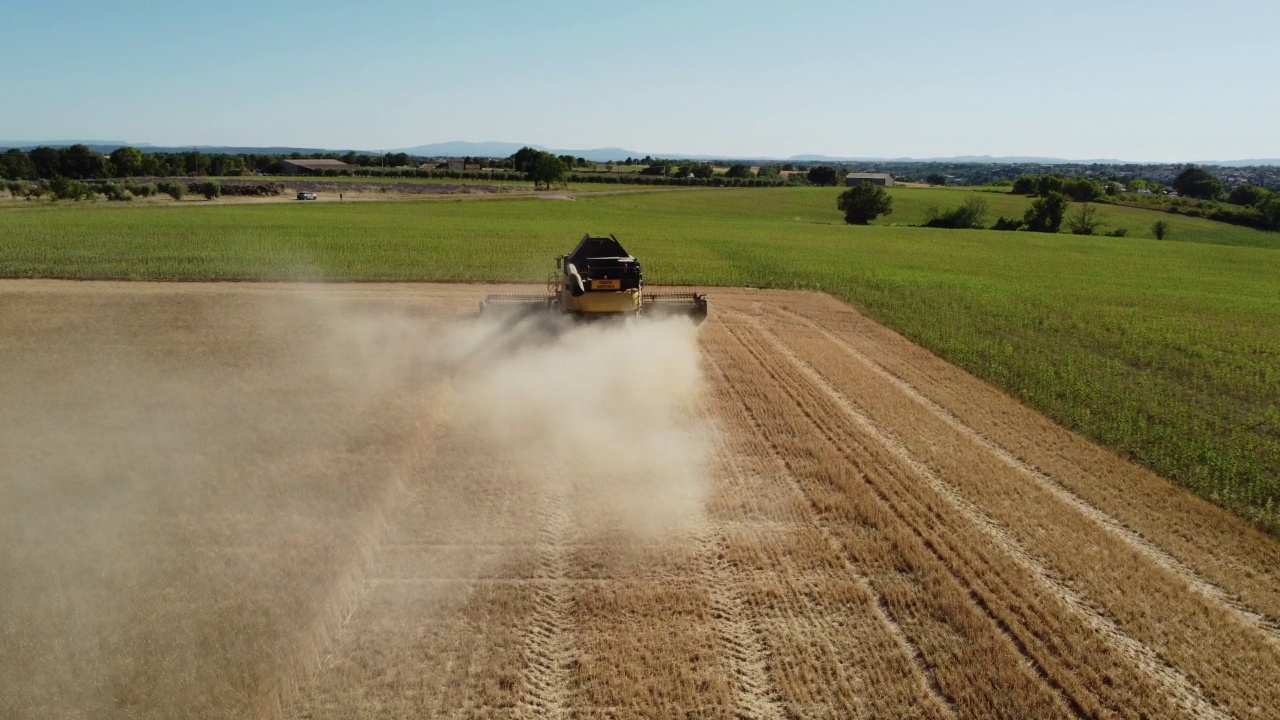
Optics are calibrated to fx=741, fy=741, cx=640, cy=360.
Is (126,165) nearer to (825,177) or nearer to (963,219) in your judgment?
(825,177)

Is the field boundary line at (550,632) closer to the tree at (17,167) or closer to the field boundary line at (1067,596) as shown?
the field boundary line at (1067,596)

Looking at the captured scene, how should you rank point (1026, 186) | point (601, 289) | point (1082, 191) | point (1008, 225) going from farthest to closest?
point (1026, 186)
point (1082, 191)
point (1008, 225)
point (601, 289)

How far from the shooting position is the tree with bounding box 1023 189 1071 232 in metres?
69.6

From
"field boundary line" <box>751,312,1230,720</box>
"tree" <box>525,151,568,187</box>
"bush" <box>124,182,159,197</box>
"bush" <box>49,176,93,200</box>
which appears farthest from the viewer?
"tree" <box>525,151,568,187</box>

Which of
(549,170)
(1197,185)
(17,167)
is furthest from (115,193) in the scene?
(1197,185)

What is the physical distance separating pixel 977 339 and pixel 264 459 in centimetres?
1838

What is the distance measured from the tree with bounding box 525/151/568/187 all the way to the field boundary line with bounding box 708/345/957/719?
97.7 metres

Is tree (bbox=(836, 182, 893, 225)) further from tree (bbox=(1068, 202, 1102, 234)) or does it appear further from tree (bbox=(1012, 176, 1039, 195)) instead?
tree (bbox=(1012, 176, 1039, 195))

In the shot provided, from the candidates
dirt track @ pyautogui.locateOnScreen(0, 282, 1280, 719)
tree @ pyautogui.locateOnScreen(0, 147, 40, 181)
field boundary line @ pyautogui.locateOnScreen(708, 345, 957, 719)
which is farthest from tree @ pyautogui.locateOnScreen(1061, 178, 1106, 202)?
tree @ pyautogui.locateOnScreen(0, 147, 40, 181)

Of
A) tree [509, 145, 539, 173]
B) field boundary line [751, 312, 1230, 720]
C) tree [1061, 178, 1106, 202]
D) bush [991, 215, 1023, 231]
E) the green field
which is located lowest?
field boundary line [751, 312, 1230, 720]

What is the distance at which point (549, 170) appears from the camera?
105m

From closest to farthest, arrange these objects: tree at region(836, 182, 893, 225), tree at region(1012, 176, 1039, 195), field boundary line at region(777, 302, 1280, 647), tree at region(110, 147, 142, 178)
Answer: field boundary line at region(777, 302, 1280, 647), tree at region(836, 182, 893, 225), tree at region(110, 147, 142, 178), tree at region(1012, 176, 1039, 195)

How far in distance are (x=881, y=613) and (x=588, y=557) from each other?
342cm

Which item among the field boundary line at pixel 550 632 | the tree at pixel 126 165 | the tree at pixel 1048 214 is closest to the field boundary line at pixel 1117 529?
the field boundary line at pixel 550 632
